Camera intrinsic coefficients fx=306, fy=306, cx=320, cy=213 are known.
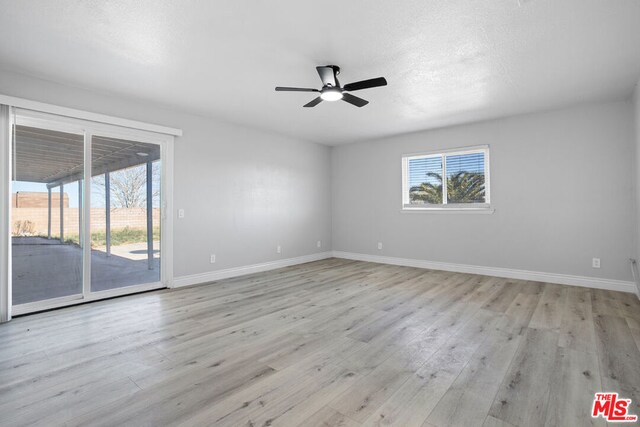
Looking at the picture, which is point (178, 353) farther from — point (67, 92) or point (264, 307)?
point (67, 92)

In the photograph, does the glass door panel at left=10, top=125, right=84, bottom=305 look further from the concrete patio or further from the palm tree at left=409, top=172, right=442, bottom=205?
the palm tree at left=409, top=172, right=442, bottom=205

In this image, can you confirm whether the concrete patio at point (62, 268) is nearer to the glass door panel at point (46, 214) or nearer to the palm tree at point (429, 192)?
the glass door panel at point (46, 214)

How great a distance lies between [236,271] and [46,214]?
8.36 feet

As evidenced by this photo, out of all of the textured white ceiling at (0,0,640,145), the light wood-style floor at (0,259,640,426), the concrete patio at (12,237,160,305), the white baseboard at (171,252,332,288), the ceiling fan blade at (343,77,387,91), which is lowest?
the light wood-style floor at (0,259,640,426)

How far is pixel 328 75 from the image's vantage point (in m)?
2.93

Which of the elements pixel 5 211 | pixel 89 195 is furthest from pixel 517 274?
pixel 5 211

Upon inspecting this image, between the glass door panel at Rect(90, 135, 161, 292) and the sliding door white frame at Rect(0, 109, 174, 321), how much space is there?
6 centimetres

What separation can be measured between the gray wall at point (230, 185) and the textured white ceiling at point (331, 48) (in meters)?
0.24

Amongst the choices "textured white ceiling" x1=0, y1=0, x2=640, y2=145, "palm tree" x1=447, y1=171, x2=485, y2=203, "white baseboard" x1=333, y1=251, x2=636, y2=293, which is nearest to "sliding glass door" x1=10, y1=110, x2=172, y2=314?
"textured white ceiling" x1=0, y1=0, x2=640, y2=145

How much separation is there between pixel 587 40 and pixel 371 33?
185 cm

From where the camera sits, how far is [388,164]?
6121 millimetres

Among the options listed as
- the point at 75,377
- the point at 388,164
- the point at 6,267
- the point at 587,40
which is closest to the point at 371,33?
the point at 587,40

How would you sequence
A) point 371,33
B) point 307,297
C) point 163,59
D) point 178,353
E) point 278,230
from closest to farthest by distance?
1. point 178,353
2. point 371,33
3. point 163,59
4. point 307,297
5. point 278,230

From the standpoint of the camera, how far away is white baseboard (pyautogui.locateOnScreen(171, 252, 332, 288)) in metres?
4.45
